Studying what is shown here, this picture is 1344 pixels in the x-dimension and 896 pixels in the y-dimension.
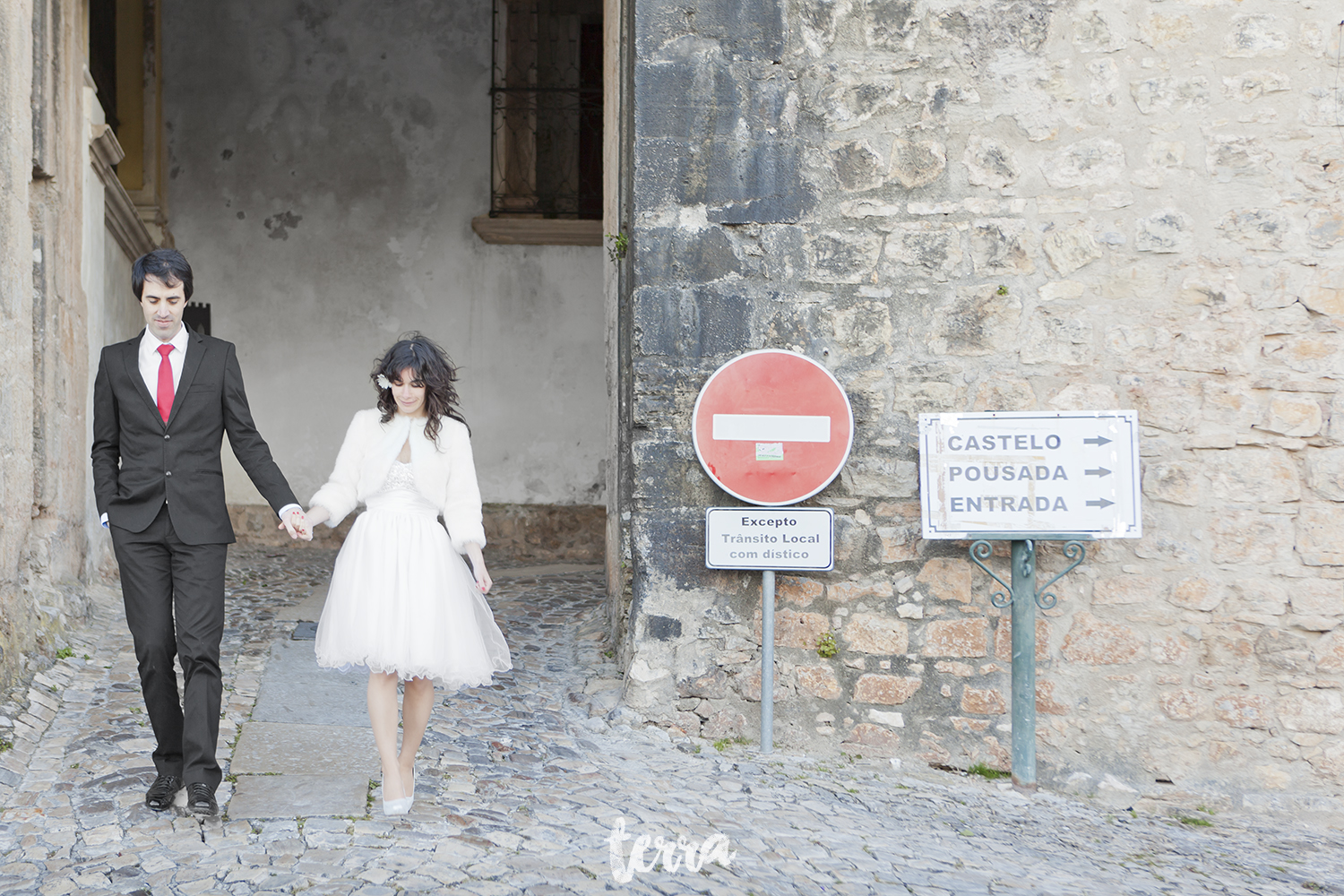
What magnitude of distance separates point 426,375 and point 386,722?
102 centimetres

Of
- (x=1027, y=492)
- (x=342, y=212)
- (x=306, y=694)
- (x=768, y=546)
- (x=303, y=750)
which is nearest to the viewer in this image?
(x=303, y=750)

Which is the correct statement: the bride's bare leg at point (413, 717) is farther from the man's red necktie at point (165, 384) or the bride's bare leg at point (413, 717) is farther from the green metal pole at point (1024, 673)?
the green metal pole at point (1024, 673)

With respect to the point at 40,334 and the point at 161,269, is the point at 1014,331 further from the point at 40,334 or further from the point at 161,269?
the point at 40,334

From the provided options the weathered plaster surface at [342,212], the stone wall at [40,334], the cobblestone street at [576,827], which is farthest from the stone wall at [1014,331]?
the weathered plaster surface at [342,212]

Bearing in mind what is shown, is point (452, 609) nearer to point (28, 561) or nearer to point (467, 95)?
point (28, 561)

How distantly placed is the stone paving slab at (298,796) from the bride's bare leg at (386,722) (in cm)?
16

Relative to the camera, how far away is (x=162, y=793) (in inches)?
128

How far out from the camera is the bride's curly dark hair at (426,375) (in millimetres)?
3227

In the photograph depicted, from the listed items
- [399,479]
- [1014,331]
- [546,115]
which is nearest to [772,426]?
[1014,331]

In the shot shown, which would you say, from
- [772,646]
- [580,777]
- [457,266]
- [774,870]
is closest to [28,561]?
[580,777]

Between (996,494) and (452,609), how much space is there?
2.10 meters

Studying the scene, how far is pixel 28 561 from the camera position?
525 cm

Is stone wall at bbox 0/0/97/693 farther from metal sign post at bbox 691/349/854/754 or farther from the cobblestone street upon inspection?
metal sign post at bbox 691/349/854/754

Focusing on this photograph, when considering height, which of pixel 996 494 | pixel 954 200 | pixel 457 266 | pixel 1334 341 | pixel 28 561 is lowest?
pixel 28 561
